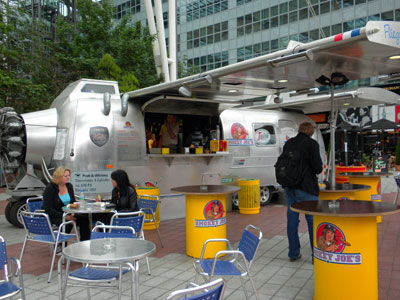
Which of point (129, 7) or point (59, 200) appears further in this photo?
point (129, 7)

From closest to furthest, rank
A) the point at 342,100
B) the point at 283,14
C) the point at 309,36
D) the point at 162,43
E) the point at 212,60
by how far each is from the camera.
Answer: the point at 342,100 → the point at 162,43 → the point at 309,36 → the point at 283,14 → the point at 212,60

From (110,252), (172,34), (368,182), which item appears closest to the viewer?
(110,252)

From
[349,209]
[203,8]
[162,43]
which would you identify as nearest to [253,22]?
[203,8]

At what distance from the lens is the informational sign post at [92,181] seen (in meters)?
7.84

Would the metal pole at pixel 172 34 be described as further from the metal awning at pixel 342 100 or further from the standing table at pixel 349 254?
the standing table at pixel 349 254

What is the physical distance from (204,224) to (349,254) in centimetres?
258

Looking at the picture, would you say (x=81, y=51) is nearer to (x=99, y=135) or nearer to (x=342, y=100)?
(x=99, y=135)

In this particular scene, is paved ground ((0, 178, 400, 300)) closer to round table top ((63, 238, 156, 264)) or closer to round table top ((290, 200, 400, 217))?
round table top ((290, 200, 400, 217))

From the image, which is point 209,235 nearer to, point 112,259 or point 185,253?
point 185,253

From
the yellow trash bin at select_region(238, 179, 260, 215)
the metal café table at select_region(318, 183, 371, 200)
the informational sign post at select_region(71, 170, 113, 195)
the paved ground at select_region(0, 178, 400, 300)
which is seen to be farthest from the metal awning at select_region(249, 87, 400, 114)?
the informational sign post at select_region(71, 170, 113, 195)

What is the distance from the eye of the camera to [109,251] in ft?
10.9

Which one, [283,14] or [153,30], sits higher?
[283,14]

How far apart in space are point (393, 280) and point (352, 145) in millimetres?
20741

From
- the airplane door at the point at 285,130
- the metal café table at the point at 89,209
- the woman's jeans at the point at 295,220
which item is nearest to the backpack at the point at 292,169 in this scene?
the woman's jeans at the point at 295,220
